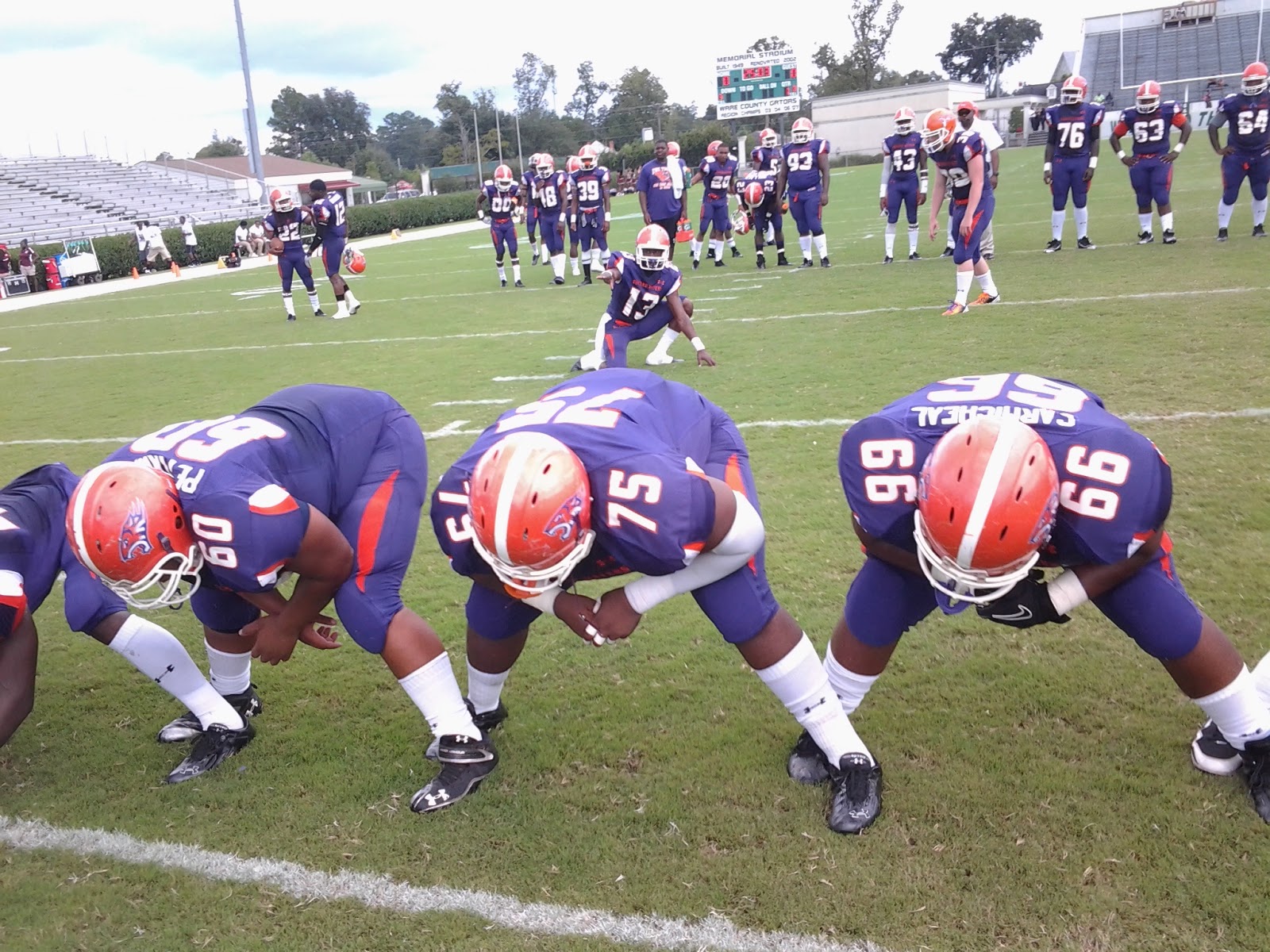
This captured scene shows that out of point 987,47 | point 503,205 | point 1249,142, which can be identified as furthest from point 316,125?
point 1249,142

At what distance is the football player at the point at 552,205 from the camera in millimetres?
13516

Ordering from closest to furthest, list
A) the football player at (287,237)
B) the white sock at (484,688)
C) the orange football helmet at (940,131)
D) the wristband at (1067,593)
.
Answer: the wristband at (1067,593) < the white sock at (484,688) < the orange football helmet at (940,131) < the football player at (287,237)

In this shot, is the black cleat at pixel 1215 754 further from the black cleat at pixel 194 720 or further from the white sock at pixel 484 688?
the black cleat at pixel 194 720

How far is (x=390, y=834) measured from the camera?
256 centimetres

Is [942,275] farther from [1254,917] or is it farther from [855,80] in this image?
[855,80]

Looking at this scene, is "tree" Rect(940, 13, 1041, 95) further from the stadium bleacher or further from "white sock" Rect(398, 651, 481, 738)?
"white sock" Rect(398, 651, 481, 738)

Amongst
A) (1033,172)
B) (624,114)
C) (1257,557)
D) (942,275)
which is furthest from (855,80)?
(1257,557)

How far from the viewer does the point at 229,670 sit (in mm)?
3129

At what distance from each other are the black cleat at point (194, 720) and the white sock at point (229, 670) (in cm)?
3

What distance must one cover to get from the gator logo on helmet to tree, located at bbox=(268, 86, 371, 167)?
8644 centimetres

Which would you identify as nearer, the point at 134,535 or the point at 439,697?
the point at 134,535

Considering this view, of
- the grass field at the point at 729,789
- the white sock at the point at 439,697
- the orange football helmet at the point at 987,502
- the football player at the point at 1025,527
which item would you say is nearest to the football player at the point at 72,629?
the grass field at the point at 729,789

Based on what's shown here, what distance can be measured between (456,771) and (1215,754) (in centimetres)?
205

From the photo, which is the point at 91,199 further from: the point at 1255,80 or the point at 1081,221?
the point at 1255,80
